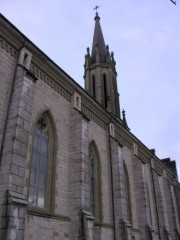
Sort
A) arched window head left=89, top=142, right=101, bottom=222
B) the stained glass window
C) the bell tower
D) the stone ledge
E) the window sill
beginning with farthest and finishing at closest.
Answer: the bell tower, arched window head left=89, top=142, right=101, bottom=222, the stained glass window, the window sill, the stone ledge

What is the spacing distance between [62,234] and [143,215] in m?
8.74

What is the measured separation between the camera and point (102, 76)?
27.5 m

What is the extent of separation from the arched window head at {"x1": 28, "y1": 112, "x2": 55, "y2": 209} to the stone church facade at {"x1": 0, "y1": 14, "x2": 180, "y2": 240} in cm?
4

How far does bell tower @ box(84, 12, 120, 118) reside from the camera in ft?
84.2

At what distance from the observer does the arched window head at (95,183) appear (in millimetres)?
13234

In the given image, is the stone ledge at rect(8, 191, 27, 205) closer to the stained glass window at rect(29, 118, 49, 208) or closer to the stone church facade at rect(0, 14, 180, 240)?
the stone church facade at rect(0, 14, 180, 240)

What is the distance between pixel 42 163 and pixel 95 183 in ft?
14.3

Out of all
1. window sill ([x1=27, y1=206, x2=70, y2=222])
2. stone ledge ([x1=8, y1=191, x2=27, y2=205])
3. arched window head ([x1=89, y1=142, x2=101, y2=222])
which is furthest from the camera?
arched window head ([x1=89, y1=142, x2=101, y2=222])

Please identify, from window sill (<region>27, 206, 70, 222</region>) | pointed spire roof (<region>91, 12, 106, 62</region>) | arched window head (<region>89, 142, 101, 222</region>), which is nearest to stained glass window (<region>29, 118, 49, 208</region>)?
window sill (<region>27, 206, 70, 222</region>)

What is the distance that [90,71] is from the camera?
2806 centimetres

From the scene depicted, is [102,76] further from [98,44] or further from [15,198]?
[15,198]

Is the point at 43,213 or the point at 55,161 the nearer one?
the point at 43,213

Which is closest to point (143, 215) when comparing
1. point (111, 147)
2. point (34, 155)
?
point (111, 147)

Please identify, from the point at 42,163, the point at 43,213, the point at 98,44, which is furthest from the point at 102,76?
the point at 43,213
